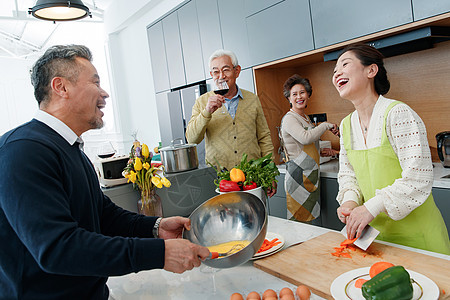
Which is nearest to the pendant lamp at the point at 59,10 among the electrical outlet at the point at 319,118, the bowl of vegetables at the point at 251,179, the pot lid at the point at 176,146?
the pot lid at the point at 176,146

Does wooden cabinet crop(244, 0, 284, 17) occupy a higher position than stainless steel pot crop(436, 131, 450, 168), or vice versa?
wooden cabinet crop(244, 0, 284, 17)

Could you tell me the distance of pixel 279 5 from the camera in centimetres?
305

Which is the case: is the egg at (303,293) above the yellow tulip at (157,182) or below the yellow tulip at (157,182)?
below

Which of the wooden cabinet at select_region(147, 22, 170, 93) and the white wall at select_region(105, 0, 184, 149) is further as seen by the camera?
the white wall at select_region(105, 0, 184, 149)

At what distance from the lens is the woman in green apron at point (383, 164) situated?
4.14ft

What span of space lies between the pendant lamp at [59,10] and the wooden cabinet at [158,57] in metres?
1.86

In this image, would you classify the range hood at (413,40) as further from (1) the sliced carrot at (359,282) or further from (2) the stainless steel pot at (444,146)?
(1) the sliced carrot at (359,282)

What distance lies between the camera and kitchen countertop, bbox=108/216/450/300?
1.06 meters

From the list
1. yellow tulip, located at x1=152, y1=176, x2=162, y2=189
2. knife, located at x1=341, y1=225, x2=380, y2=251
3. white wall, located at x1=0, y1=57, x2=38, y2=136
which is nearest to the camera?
knife, located at x1=341, y1=225, x2=380, y2=251

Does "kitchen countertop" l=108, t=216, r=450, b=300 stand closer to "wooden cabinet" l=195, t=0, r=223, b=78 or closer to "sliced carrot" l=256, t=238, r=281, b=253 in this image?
"sliced carrot" l=256, t=238, r=281, b=253

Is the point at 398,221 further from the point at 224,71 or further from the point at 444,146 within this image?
the point at 224,71

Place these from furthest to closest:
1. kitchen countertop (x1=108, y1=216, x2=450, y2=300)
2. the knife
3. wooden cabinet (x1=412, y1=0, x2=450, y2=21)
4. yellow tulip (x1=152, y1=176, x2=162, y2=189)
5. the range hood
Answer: the range hood < wooden cabinet (x1=412, y1=0, x2=450, y2=21) < yellow tulip (x1=152, y1=176, x2=162, y2=189) < the knife < kitchen countertop (x1=108, y1=216, x2=450, y2=300)

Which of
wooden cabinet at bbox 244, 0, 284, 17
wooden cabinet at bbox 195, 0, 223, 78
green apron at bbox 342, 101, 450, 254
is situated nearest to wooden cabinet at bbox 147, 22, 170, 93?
wooden cabinet at bbox 195, 0, 223, 78

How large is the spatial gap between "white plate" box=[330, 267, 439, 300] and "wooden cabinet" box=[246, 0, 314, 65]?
7.16ft
